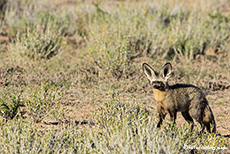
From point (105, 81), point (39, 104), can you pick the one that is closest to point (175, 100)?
point (39, 104)

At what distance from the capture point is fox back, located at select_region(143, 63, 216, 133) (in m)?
4.86

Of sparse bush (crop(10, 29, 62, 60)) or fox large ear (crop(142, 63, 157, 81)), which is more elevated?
sparse bush (crop(10, 29, 62, 60))

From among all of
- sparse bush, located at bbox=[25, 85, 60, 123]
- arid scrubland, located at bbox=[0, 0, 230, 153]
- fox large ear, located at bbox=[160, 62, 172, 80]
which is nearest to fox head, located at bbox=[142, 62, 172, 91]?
fox large ear, located at bbox=[160, 62, 172, 80]

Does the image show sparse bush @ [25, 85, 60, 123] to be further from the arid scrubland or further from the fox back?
the fox back

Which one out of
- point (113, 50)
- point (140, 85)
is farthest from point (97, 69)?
point (140, 85)

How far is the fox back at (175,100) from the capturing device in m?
4.86

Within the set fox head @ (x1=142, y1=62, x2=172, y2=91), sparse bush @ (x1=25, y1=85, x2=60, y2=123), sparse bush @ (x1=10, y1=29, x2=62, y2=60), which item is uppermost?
sparse bush @ (x1=10, y1=29, x2=62, y2=60)

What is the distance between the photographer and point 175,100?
4.89 metres

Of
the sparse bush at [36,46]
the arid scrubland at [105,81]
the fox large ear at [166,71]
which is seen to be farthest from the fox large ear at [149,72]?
the sparse bush at [36,46]

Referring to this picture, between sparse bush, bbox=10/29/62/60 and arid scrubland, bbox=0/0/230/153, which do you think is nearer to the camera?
arid scrubland, bbox=0/0/230/153

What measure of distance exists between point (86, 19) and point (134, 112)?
813 cm

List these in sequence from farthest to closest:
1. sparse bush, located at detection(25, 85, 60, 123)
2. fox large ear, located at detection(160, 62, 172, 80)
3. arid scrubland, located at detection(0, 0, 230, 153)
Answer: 1. sparse bush, located at detection(25, 85, 60, 123)
2. fox large ear, located at detection(160, 62, 172, 80)
3. arid scrubland, located at detection(0, 0, 230, 153)

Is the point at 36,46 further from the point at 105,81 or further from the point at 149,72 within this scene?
the point at 149,72

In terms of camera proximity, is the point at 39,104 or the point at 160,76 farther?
the point at 39,104
